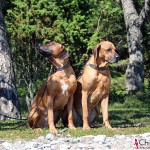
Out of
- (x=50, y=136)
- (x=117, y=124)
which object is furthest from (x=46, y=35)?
(x=50, y=136)

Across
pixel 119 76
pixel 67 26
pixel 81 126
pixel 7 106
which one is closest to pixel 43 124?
pixel 81 126

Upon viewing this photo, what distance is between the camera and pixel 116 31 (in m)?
33.1

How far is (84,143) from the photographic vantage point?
311 inches

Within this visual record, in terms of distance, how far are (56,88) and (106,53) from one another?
1136 mm

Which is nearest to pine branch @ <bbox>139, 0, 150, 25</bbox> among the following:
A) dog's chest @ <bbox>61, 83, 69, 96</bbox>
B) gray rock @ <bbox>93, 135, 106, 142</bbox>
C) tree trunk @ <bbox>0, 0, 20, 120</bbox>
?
tree trunk @ <bbox>0, 0, 20, 120</bbox>

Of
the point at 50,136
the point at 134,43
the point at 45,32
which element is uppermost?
the point at 45,32

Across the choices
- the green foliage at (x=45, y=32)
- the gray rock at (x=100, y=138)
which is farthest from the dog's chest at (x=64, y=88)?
the green foliage at (x=45, y=32)

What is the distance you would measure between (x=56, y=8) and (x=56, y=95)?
45.8 feet

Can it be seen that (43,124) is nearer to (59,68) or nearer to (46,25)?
(59,68)

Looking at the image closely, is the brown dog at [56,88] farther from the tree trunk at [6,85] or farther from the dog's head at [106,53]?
the tree trunk at [6,85]

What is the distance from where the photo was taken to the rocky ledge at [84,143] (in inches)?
294

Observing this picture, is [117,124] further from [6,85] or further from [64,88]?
[6,85]

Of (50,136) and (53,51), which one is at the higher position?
(53,51)

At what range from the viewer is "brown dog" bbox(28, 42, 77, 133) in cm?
956
